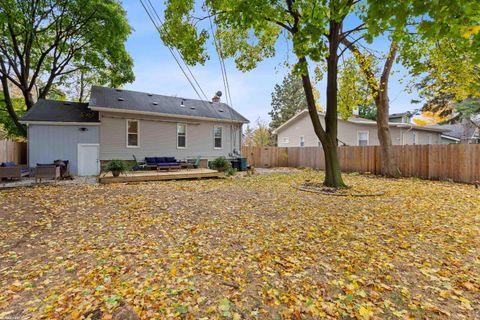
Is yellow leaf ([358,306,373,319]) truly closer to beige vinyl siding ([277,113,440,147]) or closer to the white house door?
the white house door

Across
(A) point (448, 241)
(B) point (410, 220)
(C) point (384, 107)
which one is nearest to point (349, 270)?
(A) point (448, 241)

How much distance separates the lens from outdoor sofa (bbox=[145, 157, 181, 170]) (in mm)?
12875

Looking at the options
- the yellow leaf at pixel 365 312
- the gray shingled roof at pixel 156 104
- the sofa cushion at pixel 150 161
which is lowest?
the yellow leaf at pixel 365 312

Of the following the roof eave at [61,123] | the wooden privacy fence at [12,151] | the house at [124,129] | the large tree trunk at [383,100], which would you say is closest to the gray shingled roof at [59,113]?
the house at [124,129]

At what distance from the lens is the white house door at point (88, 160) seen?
483 inches

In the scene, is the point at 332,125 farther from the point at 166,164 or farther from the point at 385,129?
the point at 166,164

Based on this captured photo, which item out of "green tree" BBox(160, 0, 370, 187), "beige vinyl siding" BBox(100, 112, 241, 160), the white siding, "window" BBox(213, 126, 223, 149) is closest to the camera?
"green tree" BBox(160, 0, 370, 187)

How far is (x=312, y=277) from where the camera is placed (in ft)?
9.39

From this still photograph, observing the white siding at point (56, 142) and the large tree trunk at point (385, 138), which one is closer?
the white siding at point (56, 142)

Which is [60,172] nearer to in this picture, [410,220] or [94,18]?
[94,18]

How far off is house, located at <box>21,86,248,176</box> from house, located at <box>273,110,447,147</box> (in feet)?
24.0

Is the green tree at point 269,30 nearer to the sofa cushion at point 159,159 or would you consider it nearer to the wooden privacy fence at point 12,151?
the sofa cushion at point 159,159

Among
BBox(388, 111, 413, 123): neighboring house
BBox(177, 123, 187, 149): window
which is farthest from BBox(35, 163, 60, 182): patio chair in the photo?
BBox(388, 111, 413, 123): neighboring house

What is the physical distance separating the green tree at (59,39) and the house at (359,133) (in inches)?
584
